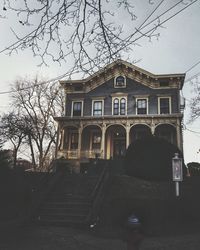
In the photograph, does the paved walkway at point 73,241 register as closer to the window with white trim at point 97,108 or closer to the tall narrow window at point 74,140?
the tall narrow window at point 74,140

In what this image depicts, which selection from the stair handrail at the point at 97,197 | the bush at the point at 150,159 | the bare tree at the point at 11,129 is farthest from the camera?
the bare tree at the point at 11,129

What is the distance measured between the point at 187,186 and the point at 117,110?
14.2 metres

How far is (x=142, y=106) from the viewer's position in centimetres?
2812

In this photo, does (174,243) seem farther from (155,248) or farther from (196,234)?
(196,234)

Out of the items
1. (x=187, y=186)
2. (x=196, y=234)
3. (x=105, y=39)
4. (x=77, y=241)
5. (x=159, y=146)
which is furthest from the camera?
(x=159, y=146)

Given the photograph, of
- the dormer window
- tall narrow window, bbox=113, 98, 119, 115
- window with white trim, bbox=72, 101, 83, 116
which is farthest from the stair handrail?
the dormer window

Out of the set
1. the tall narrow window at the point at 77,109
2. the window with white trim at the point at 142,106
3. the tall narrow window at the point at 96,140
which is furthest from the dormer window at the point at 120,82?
the tall narrow window at the point at 96,140

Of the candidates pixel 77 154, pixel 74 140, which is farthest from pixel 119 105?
pixel 77 154

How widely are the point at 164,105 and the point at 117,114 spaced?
16.0 feet

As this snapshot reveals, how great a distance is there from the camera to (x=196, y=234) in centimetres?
939

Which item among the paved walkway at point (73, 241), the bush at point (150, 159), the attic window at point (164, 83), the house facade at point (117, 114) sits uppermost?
the attic window at point (164, 83)

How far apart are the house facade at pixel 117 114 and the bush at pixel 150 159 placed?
25.5ft

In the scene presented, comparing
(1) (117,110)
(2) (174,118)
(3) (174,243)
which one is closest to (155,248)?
(3) (174,243)

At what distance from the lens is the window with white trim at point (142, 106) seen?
27.8m
